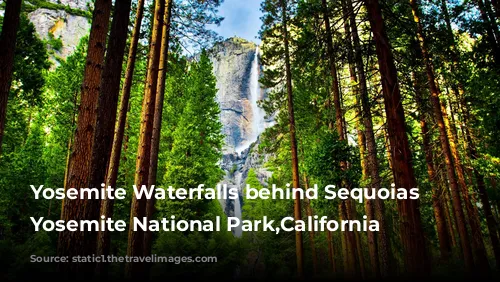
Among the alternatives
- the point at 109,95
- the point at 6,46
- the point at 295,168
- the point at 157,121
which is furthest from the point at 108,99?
the point at 295,168

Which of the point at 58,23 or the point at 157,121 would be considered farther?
the point at 58,23

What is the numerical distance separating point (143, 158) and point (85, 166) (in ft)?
8.51

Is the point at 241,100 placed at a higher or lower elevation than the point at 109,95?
higher

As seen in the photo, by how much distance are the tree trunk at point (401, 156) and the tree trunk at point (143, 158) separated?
5779 millimetres

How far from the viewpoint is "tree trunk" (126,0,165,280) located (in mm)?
7012

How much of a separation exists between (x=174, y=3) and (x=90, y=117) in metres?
7.15

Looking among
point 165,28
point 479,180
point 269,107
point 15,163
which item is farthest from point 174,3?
point 15,163

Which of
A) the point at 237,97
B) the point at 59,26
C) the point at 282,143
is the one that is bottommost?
the point at 282,143

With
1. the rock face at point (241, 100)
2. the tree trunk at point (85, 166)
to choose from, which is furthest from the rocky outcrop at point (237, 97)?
the tree trunk at point (85, 166)

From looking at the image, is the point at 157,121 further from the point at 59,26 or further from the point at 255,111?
the point at 255,111

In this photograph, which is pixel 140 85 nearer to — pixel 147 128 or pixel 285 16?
pixel 285 16

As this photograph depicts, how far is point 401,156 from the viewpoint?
4.36 metres

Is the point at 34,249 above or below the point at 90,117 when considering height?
below

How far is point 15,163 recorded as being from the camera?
17766 mm
